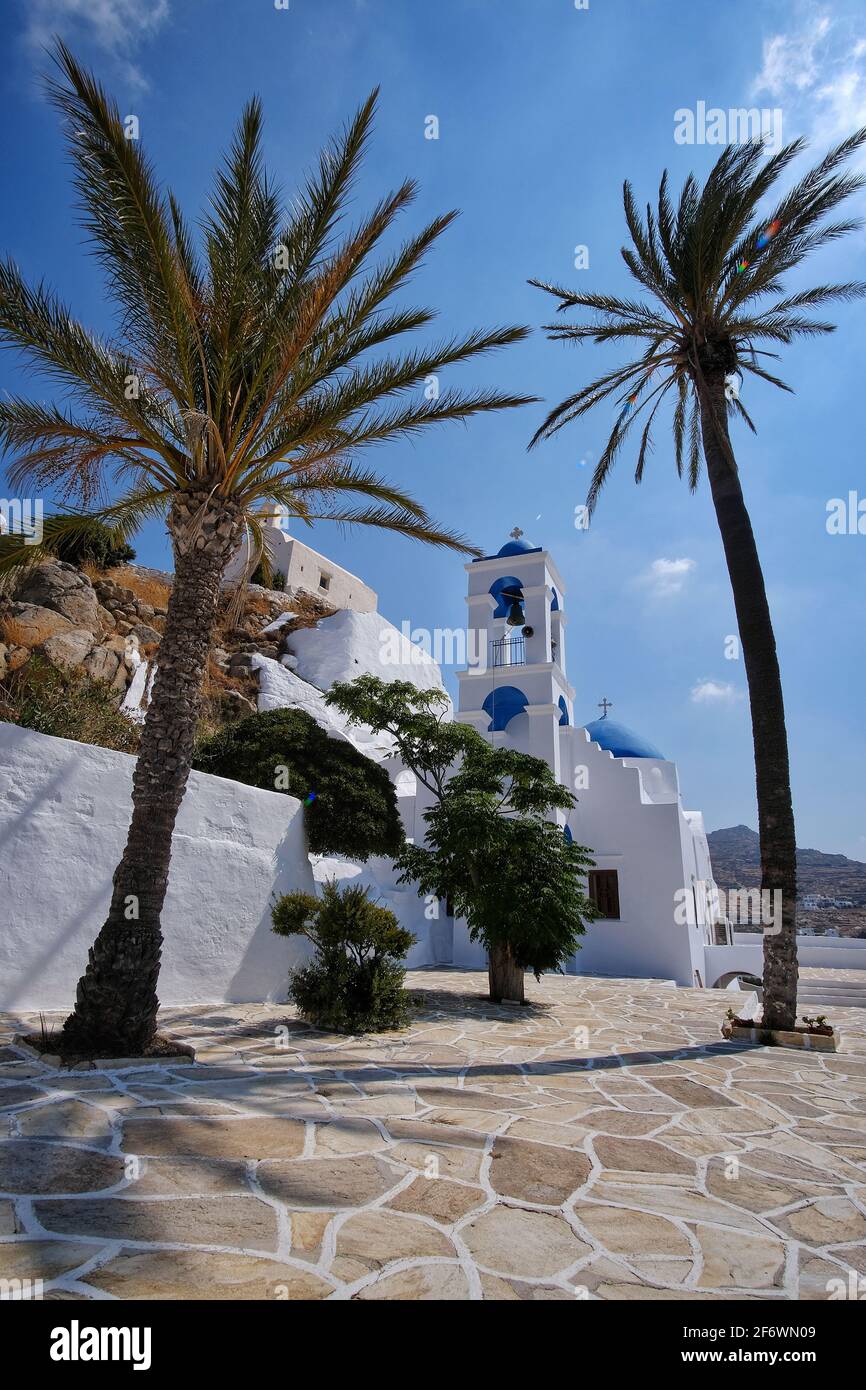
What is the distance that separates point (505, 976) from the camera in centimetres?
1100

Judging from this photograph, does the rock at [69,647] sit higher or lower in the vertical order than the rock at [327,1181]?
higher

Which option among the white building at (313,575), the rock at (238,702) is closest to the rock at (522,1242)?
the rock at (238,702)

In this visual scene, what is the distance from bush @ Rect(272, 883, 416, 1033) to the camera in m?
7.80

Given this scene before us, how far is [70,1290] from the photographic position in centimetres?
242

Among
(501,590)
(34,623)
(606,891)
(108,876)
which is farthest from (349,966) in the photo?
(501,590)

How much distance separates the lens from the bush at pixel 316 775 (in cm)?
1068

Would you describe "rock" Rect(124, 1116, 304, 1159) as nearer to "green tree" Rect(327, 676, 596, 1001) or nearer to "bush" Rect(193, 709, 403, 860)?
"green tree" Rect(327, 676, 596, 1001)

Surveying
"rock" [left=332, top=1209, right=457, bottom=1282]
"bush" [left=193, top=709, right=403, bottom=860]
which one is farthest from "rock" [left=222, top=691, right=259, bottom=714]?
"rock" [left=332, top=1209, right=457, bottom=1282]

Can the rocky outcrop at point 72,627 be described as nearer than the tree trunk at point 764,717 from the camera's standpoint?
No

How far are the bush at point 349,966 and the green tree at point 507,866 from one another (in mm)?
2056

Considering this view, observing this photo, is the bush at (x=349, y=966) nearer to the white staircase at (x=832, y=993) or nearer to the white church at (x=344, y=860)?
the white church at (x=344, y=860)
